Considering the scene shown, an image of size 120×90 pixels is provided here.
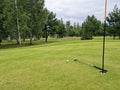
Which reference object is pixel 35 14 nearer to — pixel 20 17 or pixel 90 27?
pixel 20 17

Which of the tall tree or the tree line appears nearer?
the tree line

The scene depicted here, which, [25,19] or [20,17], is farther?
[25,19]

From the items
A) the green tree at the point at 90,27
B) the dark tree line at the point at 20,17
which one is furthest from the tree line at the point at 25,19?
the green tree at the point at 90,27

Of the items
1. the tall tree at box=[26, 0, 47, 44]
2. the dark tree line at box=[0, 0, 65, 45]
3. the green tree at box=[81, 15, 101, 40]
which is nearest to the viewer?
the dark tree line at box=[0, 0, 65, 45]

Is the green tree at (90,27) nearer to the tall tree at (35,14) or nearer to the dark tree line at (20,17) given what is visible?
the tall tree at (35,14)

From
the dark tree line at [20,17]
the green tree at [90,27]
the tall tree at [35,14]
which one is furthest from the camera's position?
the green tree at [90,27]

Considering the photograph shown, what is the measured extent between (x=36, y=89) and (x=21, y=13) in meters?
31.5

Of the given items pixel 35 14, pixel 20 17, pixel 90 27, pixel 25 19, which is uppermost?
pixel 35 14

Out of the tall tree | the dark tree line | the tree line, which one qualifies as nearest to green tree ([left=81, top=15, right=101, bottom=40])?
the tree line

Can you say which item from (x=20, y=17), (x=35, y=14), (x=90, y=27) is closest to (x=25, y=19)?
(x=20, y=17)

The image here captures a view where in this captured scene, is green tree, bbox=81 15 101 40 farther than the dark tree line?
Yes

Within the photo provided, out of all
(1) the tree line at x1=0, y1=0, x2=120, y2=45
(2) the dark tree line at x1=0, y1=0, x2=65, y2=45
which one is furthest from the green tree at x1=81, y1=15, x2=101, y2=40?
(2) the dark tree line at x1=0, y1=0, x2=65, y2=45

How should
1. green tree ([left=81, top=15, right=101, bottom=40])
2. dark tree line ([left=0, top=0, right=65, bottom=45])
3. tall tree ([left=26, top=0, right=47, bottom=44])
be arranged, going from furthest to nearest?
green tree ([left=81, top=15, right=101, bottom=40]), tall tree ([left=26, top=0, right=47, bottom=44]), dark tree line ([left=0, top=0, right=65, bottom=45])

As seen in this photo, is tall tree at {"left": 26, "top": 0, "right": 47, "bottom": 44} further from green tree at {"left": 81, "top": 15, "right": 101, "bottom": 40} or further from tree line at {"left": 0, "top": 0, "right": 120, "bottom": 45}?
green tree at {"left": 81, "top": 15, "right": 101, "bottom": 40}
